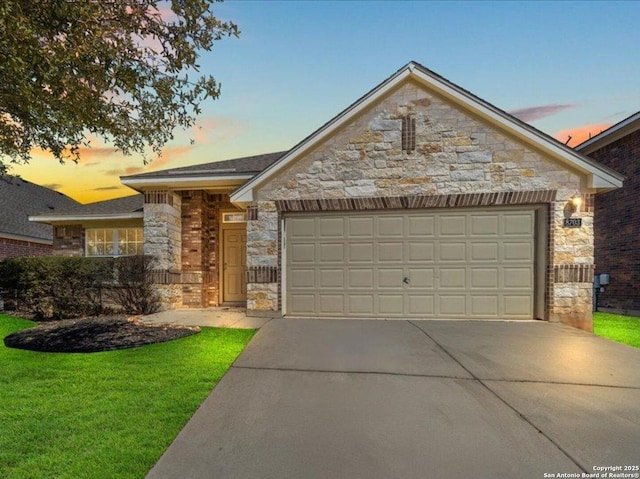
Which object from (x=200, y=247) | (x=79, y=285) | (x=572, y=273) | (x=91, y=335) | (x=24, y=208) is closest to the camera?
(x=91, y=335)

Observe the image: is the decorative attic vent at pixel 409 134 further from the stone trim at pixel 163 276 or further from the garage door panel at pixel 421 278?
the stone trim at pixel 163 276

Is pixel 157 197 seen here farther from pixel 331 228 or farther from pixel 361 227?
pixel 361 227

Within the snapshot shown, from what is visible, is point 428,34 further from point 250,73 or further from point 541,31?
point 250,73

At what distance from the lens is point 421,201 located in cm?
798

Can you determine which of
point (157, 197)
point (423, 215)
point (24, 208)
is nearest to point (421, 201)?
point (423, 215)

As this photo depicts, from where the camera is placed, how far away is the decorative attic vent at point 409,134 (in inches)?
316

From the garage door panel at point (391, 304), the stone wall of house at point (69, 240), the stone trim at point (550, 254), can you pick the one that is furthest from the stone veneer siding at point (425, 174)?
the stone wall of house at point (69, 240)

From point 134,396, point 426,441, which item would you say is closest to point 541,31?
point 426,441

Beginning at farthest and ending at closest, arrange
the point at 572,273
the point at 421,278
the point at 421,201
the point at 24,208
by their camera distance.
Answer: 1. the point at 24,208
2. the point at 421,278
3. the point at 421,201
4. the point at 572,273

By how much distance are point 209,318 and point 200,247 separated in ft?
9.42

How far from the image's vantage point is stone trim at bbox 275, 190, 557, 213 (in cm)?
768

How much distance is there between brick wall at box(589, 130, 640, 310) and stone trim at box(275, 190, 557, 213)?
592 centimetres

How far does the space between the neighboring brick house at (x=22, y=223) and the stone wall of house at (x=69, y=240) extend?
490cm

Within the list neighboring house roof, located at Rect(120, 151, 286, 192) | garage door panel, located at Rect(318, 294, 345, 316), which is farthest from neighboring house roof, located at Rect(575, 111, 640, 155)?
neighboring house roof, located at Rect(120, 151, 286, 192)
